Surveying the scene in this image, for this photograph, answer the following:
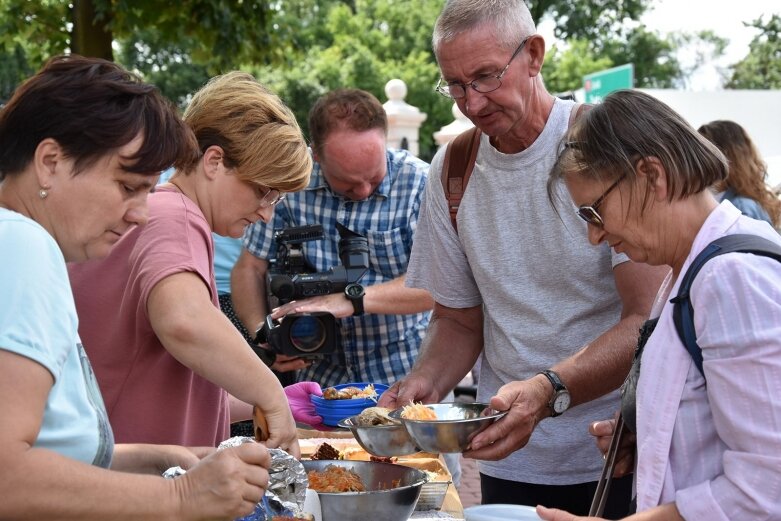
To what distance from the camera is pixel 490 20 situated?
259 cm

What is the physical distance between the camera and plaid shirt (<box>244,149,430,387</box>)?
152 inches

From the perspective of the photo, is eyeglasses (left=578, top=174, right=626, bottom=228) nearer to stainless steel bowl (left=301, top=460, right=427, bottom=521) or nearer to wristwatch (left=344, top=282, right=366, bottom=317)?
stainless steel bowl (left=301, top=460, right=427, bottom=521)

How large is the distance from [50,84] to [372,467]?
1.13 metres

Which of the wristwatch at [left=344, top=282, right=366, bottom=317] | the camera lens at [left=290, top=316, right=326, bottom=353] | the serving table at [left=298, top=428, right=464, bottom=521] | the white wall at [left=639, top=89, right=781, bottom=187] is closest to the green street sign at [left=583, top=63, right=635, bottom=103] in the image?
the white wall at [left=639, top=89, right=781, bottom=187]

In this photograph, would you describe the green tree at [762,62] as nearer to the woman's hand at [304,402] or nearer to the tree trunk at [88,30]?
the tree trunk at [88,30]

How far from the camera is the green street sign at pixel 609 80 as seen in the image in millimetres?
10402

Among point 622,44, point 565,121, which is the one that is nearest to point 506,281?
point 565,121

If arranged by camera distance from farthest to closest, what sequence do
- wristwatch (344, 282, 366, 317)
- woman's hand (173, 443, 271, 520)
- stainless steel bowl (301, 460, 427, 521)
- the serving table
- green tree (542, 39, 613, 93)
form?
green tree (542, 39, 613, 93), wristwatch (344, 282, 366, 317), the serving table, stainless steel bowl (301, 460, 427, 521), woman's hand (173, 443, 271, 520)

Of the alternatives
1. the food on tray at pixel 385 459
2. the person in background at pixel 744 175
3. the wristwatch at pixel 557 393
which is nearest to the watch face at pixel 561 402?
the wristwatch at pixel 557 393

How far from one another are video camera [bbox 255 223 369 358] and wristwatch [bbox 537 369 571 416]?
113cm

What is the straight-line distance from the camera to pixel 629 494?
2.68 meters

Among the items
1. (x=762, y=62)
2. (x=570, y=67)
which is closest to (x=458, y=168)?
(x=570, y=67)

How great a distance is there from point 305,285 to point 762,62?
29.6 meters

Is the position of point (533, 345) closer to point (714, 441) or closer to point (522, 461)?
point (522, 461)
